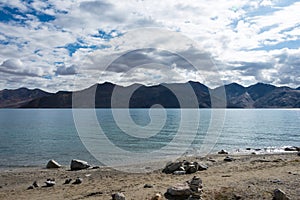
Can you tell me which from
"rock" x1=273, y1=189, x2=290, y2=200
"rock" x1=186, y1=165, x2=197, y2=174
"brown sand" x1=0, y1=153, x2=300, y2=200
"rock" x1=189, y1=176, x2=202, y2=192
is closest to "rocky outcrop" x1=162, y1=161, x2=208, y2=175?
"rock" x1=186, y1=165, x2=197, y2=174

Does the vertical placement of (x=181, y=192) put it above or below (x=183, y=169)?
above

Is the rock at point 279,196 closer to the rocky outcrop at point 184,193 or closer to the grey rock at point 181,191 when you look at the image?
the rocky outcrop at point 184,193

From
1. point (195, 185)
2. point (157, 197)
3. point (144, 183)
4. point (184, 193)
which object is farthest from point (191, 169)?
point (157, 197)

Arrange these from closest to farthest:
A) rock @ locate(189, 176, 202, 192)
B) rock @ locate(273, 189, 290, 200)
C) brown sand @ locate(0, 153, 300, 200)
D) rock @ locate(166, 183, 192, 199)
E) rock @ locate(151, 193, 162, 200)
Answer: rock @ locate(273, 189, 290, 200), rock @ locate(166, 183, 192, 199), rock @ locate(151, 193, 162, 200), rock @ locate(189, 176, 202, 192), brown sand @ locate(0, 153, 300, 200)

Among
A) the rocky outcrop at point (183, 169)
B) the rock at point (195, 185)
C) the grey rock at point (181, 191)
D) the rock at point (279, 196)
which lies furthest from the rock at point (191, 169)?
the rock at point (279, 196)

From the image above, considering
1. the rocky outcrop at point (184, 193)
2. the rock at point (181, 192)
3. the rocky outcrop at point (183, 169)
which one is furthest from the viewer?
the rocky outcrop at point (183, 169)

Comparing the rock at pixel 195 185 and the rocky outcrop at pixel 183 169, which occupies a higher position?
the rock at pixel 195 185

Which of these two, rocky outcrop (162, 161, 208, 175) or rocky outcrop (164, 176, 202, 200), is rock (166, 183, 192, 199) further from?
rocky outcrop (162, 161, 208, 175)

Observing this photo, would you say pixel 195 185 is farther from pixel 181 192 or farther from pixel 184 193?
pixel 181 192

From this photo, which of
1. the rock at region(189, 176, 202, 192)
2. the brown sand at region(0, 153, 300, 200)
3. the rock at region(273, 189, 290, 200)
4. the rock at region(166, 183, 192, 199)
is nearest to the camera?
the rock at region(273, 189, 290, 200)

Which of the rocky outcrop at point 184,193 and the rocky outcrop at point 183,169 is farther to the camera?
the rocky outcrop at point 183,169

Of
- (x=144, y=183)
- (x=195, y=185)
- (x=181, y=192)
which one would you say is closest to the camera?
(x=181, y=192)

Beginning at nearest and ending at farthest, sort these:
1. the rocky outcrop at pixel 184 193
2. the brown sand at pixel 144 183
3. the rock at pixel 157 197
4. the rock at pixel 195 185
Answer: the rocky outcrop at pixel 184 193
the rock at pixel 157 197
the rock at pixel 195 185
the brown sand at pixel 144 183

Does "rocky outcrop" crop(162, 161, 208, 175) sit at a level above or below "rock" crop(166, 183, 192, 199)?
below
